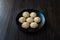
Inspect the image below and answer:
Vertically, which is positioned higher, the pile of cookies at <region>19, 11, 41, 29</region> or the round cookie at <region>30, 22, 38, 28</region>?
the pile of cookies at <region>19, 11, 41, 29</region>

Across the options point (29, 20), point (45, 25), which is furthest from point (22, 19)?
point (45, 25)

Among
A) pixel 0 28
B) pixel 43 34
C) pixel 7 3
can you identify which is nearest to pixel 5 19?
pixel 0 28

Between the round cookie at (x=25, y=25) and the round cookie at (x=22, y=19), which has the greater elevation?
the round cookie at (x=22, y=19)

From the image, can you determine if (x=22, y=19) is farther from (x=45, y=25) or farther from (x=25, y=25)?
(x=45, y=25)

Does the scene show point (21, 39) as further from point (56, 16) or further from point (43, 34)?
point (56, 16)
